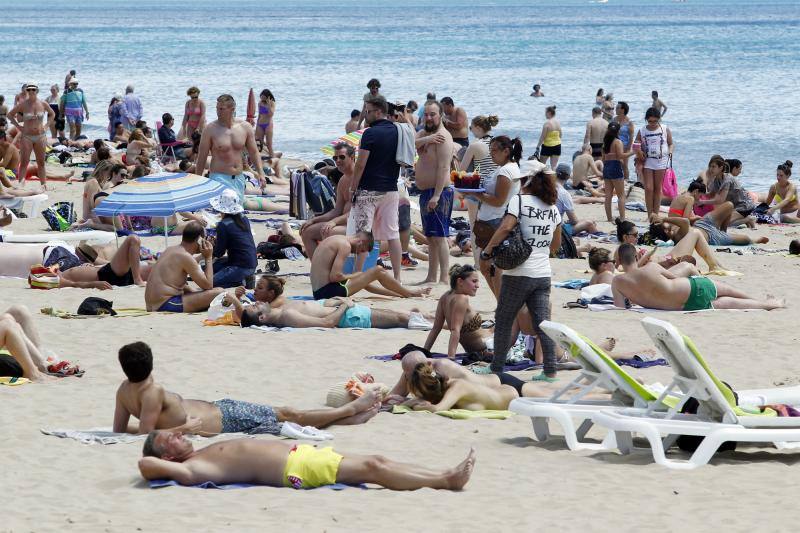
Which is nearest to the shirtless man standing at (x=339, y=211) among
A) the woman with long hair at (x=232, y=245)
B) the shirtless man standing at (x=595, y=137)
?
the woman with long hair at (x=232, y=245)

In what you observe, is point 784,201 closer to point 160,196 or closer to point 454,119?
point 454,119

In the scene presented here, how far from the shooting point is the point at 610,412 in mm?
6098

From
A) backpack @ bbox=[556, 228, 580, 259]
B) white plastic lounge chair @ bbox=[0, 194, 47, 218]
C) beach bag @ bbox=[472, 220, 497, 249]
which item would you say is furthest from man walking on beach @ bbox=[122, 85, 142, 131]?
beach bag @ bbox=[472, 220, 497, 249]

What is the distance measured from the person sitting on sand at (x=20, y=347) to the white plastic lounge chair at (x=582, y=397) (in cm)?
290

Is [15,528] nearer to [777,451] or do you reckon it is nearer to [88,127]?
[777,451]

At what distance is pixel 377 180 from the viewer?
10.0 metres

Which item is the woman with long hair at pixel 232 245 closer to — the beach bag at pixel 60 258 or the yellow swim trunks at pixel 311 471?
the beach bag at pixel 60 258

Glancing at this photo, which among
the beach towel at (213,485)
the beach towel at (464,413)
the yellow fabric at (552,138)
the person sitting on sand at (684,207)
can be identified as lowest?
the beach towel at (464,413)

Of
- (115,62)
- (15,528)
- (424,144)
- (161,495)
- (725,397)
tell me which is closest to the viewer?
(15,528)

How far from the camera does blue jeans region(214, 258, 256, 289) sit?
406 inches

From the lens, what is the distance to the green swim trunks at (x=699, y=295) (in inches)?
383

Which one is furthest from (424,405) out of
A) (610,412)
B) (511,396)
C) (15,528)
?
(15,528)

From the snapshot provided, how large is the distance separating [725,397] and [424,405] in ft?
5.63

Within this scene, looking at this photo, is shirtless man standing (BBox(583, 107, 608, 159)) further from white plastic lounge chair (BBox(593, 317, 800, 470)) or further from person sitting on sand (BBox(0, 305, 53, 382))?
white plastic lounge chair (BBox(593, 317, 800, 470))
